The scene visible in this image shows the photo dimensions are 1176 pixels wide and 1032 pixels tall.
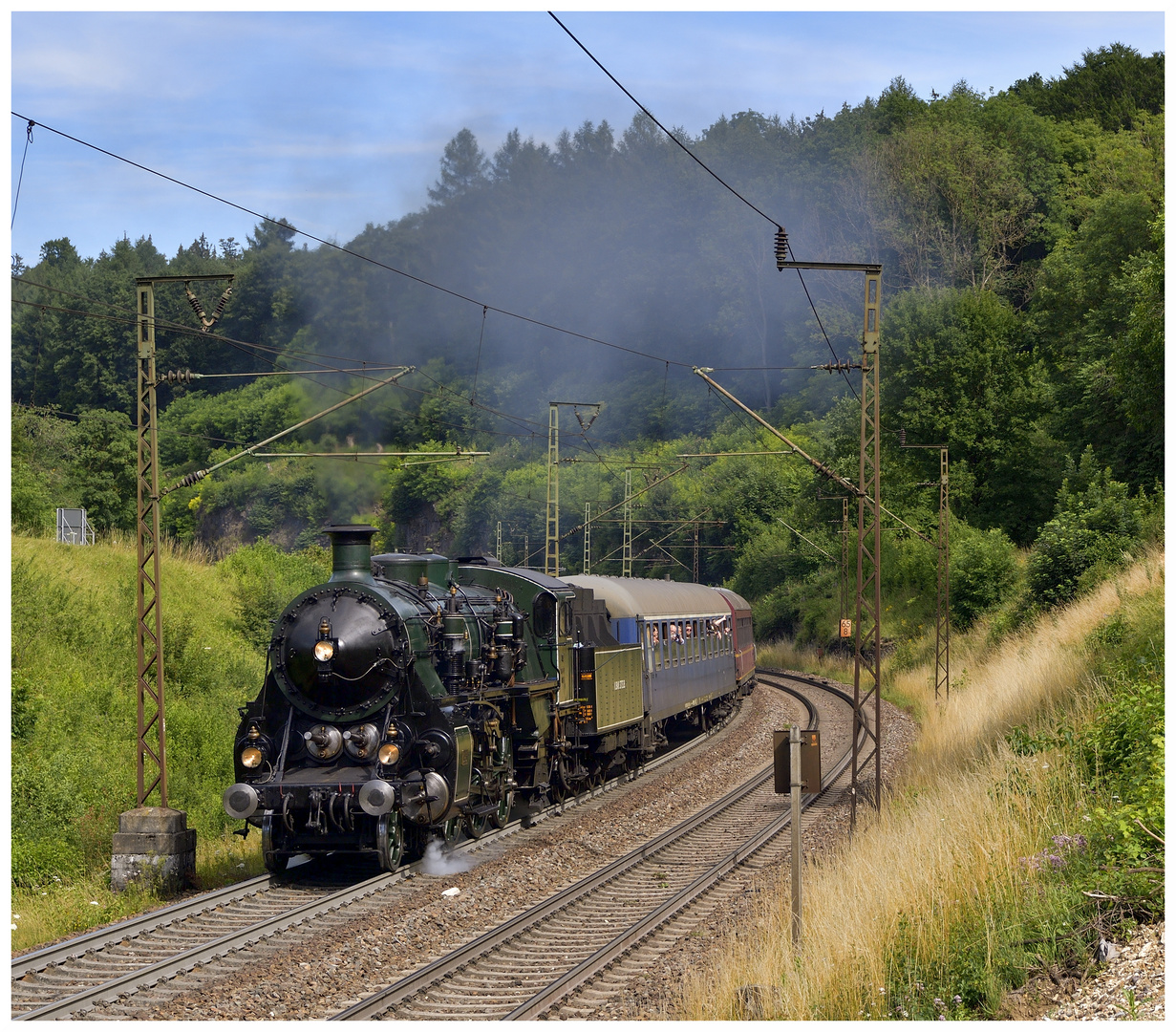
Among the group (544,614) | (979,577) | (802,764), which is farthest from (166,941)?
(979,577)

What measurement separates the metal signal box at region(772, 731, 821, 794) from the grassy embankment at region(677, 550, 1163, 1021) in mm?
1030

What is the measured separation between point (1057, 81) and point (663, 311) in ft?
97.1

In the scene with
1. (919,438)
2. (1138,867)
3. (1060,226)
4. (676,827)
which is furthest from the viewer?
(1060,226)

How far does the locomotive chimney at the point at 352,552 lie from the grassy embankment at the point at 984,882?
Result: 5.99 metres

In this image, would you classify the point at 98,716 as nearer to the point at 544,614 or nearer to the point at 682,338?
the point at 544,614

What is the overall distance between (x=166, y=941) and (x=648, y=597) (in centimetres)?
1469

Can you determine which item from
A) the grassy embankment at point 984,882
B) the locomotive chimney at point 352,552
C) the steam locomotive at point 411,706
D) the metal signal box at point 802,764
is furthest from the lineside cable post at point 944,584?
the metal signal box at point 802,764

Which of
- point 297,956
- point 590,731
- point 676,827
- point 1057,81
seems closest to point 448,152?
point 590,731

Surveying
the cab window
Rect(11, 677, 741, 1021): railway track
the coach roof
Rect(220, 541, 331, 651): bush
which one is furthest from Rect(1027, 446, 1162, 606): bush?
Rect(11, 677, 741, 1021): railway track

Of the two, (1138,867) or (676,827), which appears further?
(676,827)

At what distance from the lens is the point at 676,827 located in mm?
16250

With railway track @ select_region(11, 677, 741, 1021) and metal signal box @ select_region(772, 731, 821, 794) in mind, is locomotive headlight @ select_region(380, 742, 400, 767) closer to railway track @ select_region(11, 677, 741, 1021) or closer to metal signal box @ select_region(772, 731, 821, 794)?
railway track @ select_region(11, 677, 741, 1021)

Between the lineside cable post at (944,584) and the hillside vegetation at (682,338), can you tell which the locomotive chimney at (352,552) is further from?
the lineside cable post at (944,584)

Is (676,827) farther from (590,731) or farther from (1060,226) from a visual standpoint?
(1060,226)
